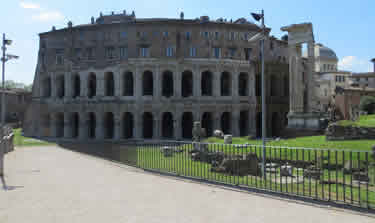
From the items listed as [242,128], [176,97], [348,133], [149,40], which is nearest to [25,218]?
[348,133]

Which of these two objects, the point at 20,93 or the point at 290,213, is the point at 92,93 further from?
the point at 290,213

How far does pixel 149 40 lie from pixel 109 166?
105 ft

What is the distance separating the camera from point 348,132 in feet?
72.3

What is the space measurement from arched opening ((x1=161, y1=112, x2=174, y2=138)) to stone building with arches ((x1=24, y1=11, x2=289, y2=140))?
0.06m

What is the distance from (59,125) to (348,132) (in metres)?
42.5

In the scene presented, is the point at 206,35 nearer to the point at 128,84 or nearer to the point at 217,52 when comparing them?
the point at 217,52

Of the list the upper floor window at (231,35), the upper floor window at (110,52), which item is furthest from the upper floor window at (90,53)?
the upper floor window at (231,35)

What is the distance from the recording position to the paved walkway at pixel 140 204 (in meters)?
8.16

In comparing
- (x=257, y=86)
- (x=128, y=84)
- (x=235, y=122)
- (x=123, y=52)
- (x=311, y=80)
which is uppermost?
(x=123, y=52)

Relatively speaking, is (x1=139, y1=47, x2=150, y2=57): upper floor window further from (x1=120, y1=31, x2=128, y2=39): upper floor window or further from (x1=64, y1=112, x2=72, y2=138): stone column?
(x1=64, y1=112, x2=72, y2=138): stone column

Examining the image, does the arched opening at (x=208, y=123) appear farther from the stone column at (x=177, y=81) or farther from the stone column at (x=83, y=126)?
the stone column at (x=83, y=126)

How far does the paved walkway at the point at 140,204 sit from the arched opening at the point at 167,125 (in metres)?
33.4

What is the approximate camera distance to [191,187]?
38.6ft

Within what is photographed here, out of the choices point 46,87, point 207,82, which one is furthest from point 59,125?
point 207,82
